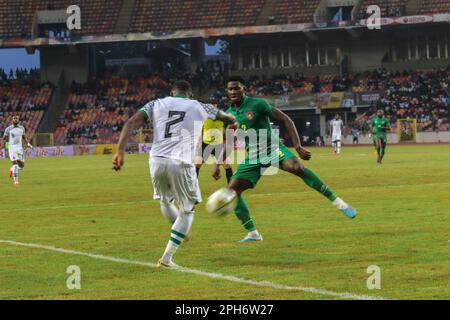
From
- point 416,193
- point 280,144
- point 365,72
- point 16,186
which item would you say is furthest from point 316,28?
point 280,144

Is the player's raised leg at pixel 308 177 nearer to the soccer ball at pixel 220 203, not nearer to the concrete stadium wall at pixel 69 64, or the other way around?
the soccer ball at pixel 220 203

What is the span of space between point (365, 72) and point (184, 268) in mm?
65563

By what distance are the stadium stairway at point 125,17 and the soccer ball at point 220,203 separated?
221 feet

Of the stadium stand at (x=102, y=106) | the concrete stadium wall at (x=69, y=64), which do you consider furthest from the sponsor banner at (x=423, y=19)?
the concrete stadium wall at (x=69, y=64)

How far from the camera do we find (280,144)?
15.0 metres

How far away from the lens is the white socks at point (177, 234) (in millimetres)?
11977

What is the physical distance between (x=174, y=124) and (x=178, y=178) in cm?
65

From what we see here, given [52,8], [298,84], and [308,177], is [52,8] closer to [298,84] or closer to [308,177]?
[298,84]

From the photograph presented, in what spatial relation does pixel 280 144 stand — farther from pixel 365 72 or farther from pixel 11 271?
pixel 365 72

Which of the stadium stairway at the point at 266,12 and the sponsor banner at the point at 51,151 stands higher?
the stadium stairway at the point at 266,12

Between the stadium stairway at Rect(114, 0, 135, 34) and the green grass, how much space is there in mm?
53608

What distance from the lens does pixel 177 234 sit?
12.1 m

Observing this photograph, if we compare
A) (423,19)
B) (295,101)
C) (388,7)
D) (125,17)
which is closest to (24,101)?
(125,17)

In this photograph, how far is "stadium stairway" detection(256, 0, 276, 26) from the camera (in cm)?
7712
